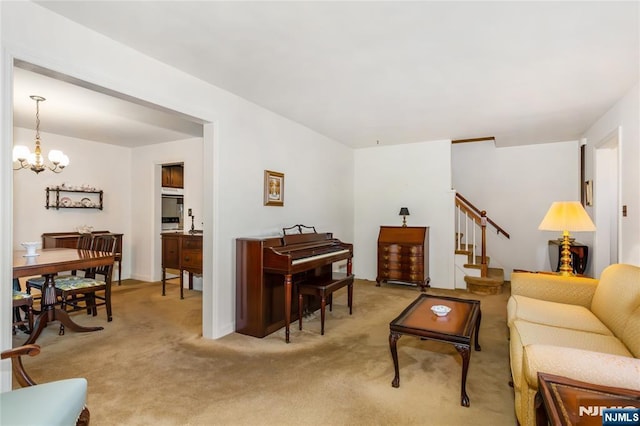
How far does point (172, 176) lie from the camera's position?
23.5 ft

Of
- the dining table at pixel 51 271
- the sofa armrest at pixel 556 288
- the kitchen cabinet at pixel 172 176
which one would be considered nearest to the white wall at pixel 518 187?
the sofa armrest at pixel 556 288

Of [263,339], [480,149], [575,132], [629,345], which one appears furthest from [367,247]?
[629,345]

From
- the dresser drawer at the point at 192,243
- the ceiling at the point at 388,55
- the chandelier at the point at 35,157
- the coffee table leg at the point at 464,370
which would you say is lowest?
the coffee table leg at the point at 464,370

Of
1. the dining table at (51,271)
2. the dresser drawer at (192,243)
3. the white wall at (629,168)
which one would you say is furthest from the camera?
the dresser drawer at (192,243)

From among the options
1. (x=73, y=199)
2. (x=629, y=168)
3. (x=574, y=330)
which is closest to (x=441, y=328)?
(x=574, y=330)

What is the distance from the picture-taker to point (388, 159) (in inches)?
235

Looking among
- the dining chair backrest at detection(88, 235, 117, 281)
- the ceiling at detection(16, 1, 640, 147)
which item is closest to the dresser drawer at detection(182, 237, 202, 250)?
the dining chair backrest at detection(88, 235, 117, 281)

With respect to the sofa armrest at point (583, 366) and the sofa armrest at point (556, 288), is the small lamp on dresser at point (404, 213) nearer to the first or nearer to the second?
the sofa armrest at point (556, 288)

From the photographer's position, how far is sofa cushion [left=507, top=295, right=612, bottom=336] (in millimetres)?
2248

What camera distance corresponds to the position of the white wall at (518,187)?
5.82 meters

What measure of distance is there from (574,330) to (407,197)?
3.81 meters

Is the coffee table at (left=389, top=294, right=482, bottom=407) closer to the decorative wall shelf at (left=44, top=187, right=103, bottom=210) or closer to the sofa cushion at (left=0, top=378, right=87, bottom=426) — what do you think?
the sofa cushion at (left=0, top=378, right=87, bottom=426)

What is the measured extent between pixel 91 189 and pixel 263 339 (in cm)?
446

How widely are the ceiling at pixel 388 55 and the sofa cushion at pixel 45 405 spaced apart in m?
2.08
